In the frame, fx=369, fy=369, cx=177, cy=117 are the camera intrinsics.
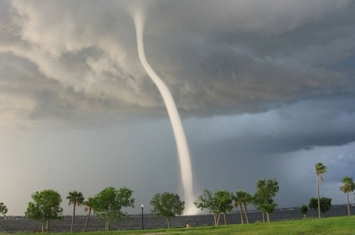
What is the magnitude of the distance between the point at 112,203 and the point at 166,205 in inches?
596

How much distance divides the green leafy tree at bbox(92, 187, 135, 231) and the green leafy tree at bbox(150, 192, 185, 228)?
1101 cm

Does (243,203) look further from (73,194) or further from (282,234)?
(282,234)

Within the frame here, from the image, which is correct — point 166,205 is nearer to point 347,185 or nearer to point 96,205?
point 96,205

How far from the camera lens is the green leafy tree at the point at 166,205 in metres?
83.0

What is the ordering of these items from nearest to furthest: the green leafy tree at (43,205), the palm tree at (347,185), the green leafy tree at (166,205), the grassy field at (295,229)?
the grassy field at (295,229) → the green leafy tree at (43,205) → the green leafy tree at (166,205) → the palm tree at (347,185)

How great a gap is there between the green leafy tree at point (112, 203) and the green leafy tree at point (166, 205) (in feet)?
36.1

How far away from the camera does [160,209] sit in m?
82.9

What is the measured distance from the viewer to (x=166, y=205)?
83.1 m

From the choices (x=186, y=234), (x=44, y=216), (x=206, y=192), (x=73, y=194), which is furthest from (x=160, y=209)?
(x=186, y=234)

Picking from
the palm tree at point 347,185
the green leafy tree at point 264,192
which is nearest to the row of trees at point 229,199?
the green leafy tree at point 264,192

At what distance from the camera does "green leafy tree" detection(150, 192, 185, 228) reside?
272ft

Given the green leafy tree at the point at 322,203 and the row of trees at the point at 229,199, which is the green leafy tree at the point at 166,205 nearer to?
the row of trees at the point at 229,199

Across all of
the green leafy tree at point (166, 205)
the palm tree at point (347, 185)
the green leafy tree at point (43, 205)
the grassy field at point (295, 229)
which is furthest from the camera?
the palm tree at point (347, 185)

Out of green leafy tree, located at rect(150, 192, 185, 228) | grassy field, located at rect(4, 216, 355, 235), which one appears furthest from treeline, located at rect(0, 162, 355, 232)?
grassy field, located at rect(4, 216, 355, 235)
